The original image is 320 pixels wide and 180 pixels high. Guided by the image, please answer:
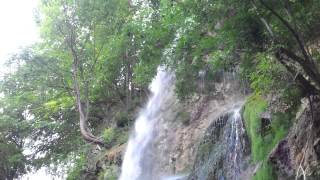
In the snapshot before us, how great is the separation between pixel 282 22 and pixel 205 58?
3.46 meters

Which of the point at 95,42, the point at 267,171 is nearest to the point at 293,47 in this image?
the point at 267,171

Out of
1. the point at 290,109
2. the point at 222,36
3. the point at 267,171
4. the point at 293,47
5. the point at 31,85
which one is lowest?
the point at 267,171

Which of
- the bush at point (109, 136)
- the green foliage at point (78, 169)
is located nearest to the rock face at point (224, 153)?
the bush at point (109, 136)

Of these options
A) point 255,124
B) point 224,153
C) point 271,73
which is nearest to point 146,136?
point 224,153

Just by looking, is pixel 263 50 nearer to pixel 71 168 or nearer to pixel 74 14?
pixel 74 14

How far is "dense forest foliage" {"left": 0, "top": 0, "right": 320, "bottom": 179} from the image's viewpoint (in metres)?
6.96

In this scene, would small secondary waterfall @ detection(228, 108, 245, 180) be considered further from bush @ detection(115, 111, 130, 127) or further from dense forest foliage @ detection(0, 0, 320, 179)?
bush @ detection(115, 111, 130, 127)

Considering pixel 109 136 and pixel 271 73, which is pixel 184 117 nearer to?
pixel 109 136

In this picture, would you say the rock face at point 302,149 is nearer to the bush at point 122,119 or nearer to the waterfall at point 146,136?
the waterfall at point 146,136

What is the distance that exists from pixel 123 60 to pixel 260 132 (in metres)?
10.1

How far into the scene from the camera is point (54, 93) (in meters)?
20.5

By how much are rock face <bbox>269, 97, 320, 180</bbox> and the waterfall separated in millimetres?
6037

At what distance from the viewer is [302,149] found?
7.66m

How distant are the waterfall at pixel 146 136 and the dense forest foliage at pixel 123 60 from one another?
97 centimetres
